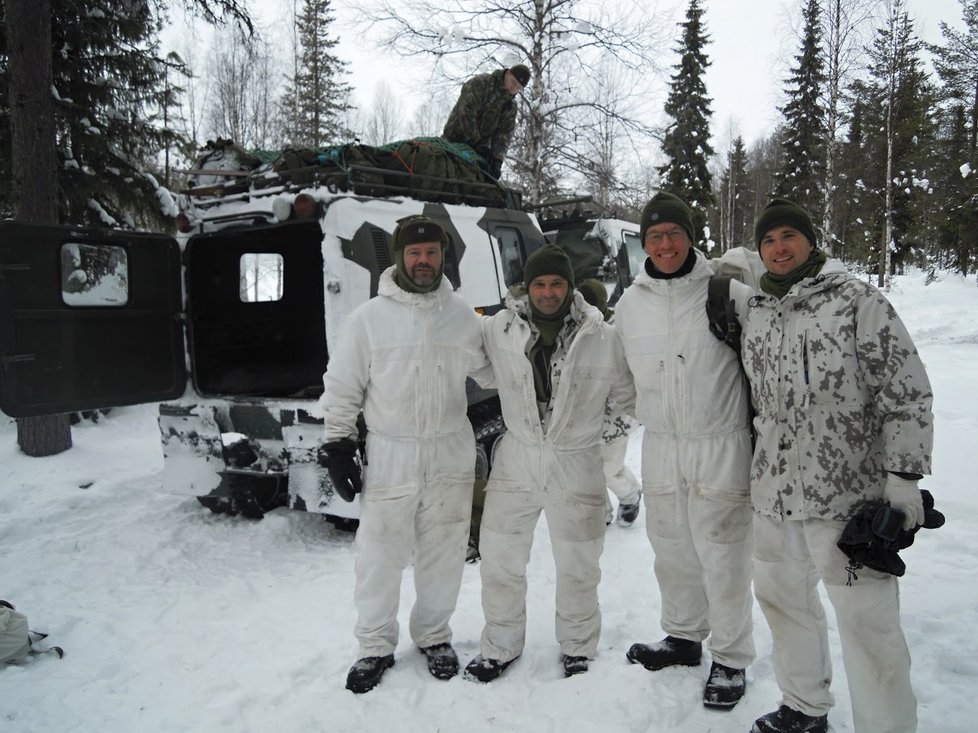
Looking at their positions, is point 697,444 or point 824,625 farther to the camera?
point 697,444

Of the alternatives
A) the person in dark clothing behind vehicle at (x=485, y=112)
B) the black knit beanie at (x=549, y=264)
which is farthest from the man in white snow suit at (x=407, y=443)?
the person in dark clothing behind vehicle at (x=485, y=112)

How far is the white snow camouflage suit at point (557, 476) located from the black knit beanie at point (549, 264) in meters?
0.15

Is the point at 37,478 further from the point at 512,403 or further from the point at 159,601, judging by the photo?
the point at 512,403

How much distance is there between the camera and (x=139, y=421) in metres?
8.33

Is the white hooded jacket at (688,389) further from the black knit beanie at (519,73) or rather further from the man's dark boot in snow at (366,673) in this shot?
the black knit beanie at (519,73)

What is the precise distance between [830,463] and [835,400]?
0.74 feet

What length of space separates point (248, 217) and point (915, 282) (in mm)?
24995

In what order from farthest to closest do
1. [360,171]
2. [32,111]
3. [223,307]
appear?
1. [32,111]
2. [223,307]
3. [360,171]

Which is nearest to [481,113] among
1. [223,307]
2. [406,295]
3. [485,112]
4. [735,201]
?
[485,112]

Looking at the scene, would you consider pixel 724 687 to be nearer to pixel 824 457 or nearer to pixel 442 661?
pixel 824 457

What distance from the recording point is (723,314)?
2584mm

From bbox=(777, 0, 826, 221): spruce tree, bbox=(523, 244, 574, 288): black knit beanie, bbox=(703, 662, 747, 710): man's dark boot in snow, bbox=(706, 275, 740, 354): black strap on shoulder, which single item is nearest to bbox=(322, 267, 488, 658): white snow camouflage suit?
bbox=(523, 244, 574, 288): black knit beanie

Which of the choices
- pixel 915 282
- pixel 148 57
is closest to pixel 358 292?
pixel 148 57

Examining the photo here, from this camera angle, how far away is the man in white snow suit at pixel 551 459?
A: 288 cm
